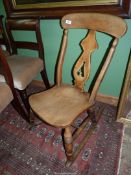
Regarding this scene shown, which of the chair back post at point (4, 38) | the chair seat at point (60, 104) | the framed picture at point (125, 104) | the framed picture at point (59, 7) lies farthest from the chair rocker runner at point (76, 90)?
the chair back post at point (4, 38)

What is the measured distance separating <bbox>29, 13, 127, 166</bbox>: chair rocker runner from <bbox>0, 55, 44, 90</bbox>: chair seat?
243 millimetres

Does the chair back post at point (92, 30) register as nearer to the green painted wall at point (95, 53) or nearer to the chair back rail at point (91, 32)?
the chair back rail at point (91, 32)

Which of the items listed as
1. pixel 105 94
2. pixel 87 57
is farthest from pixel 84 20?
pixel 105 94

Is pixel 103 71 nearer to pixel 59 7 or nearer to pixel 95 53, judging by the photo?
pixel 95 53

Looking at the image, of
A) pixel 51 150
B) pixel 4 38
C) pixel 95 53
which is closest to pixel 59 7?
pixel 95 53

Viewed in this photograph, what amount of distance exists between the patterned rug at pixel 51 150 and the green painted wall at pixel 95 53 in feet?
0.97

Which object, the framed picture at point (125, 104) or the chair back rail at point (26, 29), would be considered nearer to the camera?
the framed picture at point (125, 104)

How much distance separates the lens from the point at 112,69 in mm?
1515

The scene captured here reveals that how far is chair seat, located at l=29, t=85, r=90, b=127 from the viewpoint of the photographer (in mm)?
1075

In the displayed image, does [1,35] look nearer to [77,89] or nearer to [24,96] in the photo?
[24,96]

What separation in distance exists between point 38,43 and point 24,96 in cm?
52

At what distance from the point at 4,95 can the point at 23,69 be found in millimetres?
323

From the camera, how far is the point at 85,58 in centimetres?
123

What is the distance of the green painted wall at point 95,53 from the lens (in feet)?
4.51
